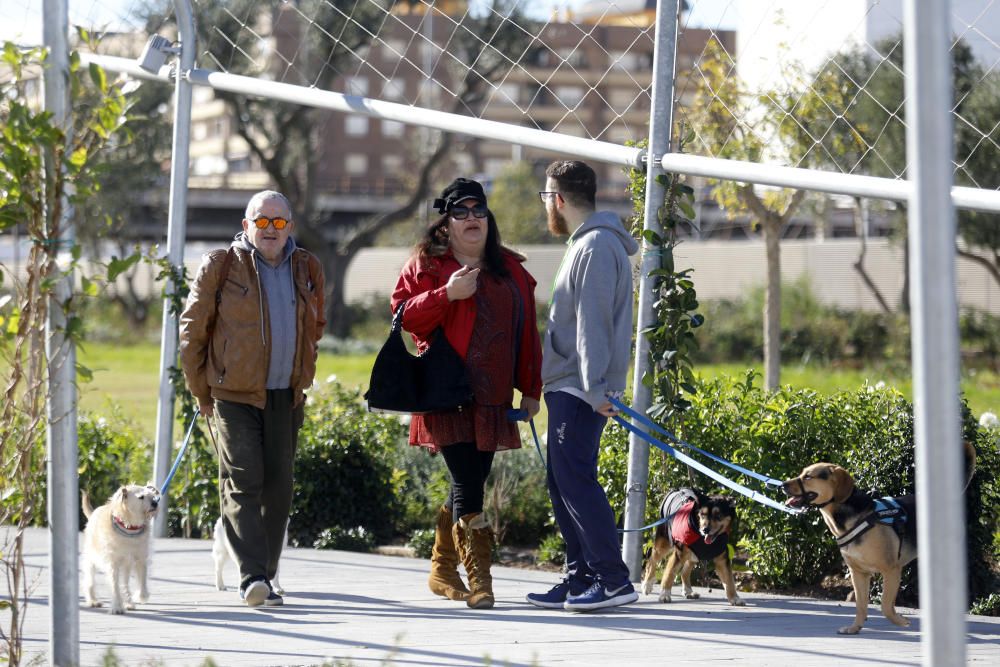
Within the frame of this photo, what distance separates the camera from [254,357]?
6449 mm

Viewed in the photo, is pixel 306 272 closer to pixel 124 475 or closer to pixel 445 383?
pixel 445 383

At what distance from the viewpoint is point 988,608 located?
632cm

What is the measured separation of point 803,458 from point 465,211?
2.09 m

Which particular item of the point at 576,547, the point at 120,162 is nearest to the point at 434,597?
the point at 576,547

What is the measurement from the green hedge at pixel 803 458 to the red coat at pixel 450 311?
978 mm

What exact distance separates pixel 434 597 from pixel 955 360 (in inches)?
164

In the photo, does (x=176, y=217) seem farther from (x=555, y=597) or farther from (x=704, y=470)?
(x=704, y=470)

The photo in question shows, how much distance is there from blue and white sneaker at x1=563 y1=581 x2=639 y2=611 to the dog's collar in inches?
81.1

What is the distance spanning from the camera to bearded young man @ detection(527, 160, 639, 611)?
19.9 ft

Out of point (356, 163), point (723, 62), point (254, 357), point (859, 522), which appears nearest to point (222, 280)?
point (254, 357)

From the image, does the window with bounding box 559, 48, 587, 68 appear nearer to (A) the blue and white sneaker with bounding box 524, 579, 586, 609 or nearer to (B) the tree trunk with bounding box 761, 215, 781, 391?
(A) the blue and white sneaker with bounding box 524, 579, 586, 609

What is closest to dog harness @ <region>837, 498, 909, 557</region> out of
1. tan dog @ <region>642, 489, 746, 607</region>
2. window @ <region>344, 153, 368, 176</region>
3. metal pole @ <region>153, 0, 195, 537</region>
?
tan dog @ <region>642, 489, 746, 607</region>

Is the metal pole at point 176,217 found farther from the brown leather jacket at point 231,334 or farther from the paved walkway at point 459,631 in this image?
the brown leather jacket at point 231,334

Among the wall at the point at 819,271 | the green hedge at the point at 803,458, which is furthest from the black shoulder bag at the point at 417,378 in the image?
the wall at the point at 819,271
